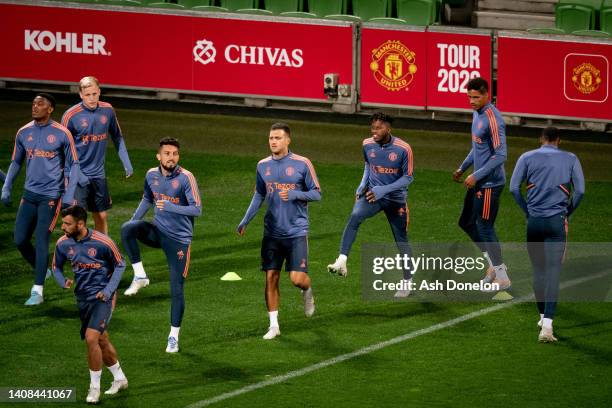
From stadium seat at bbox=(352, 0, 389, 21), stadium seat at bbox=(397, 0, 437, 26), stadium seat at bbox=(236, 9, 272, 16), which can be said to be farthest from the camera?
stadium seat at bbox=(352, 0, 389, 21)

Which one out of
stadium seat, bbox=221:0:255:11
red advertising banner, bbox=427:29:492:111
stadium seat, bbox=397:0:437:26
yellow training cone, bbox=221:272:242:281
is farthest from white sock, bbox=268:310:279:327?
stadium seat, bbox=221:0:255:11

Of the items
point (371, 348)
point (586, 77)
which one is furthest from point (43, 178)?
point (586, 77)

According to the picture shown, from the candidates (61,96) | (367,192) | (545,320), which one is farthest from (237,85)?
(545,320)

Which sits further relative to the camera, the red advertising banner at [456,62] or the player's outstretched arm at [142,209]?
the red advertising banner at [456,62]

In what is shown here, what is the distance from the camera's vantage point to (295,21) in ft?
80.2

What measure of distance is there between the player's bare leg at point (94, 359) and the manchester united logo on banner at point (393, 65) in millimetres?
13163

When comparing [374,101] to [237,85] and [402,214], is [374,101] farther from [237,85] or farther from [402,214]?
[402,214]

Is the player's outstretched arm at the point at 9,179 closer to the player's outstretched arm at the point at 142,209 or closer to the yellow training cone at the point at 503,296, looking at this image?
the player's outstretched arm at the point at 142,209

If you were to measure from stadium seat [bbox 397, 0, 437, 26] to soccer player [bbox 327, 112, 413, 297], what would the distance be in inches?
435

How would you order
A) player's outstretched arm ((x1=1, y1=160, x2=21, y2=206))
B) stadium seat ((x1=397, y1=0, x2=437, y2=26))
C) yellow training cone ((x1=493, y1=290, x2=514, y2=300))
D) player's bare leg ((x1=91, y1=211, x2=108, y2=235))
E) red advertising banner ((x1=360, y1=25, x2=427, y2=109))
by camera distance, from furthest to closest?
stadium seat ((x1=397, y1=0, x2=437, y2=26)) < red advertising banner ((x1=360, y1=25, x2=427, y2=109)) < player's bare leg ((x1=91, y1=211, x2=108, y2=235)) < yellow training cone ((x1=493, y1=290, x2=514, y2=300)) < player's outstretched arm ((x1=1, y1=160, x2=21, y2=206))

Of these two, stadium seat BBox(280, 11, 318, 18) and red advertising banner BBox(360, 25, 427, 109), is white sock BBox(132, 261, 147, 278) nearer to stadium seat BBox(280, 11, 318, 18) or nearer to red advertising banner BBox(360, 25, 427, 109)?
red advertising banner BBox(360, 25, 427, 109)

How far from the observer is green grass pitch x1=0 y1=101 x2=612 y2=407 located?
40.2 feet

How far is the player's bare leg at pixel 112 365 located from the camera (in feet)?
39.1

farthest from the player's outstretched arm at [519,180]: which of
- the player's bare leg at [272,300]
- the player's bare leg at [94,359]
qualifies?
the player's bare leg at [94,359]
